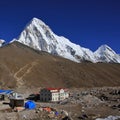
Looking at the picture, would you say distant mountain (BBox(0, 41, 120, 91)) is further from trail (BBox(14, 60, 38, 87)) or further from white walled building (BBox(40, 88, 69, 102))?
white walled building (BBox(40, 88, 69, 102))

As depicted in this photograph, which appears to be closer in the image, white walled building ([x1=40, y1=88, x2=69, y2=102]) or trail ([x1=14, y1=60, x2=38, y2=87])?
white walled building ([x1=40, y1=88, x2=69, y2=102])

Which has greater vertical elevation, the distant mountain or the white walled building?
the distant mountain

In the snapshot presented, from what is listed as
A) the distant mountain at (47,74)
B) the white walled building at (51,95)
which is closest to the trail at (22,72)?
the distant mountain at (47,74)

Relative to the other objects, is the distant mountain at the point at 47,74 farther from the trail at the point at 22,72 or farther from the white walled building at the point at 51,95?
the white walled building at the point at 51,95

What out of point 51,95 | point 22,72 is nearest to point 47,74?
point 22,72

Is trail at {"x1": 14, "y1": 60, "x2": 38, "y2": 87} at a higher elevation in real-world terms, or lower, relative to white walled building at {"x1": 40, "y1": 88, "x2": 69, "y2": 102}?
higher

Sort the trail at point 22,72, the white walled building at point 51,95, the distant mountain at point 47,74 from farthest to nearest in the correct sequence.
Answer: the distant mountain at point 47,74 < the trail at point 22,72 < the white walled building at point 51,95

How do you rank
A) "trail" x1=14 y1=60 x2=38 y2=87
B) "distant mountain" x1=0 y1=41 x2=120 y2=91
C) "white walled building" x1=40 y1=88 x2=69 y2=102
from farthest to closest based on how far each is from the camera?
"distant mountain" x1=0 y1=41 x2=120 y2=91, "trail" x1=14 y1=60 x2=38 y2=87, "white walled building" x1=40 y1=88 x2=69 y2=102

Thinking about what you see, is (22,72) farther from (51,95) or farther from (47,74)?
(51,95)

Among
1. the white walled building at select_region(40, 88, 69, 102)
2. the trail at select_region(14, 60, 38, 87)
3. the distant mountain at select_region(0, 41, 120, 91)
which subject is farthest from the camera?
the distant mountain at select_region(0, 41, 120, 91)

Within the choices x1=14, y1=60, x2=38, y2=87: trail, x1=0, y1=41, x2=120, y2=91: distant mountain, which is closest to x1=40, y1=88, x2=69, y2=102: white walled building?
x1=0, y1=41, x2=120, y2=91: distant mountain

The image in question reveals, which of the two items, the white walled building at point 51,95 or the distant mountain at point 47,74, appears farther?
the distant mountain at point 47,74

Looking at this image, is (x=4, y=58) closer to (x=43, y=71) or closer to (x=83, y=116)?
(x=43, y=71)

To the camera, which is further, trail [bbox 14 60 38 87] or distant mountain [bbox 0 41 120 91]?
distant mountain [bbox 0 41 120 91]
